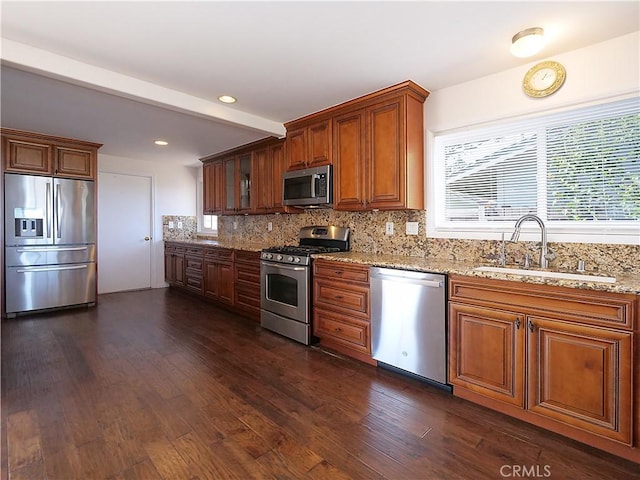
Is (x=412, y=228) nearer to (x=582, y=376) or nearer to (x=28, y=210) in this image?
(x=582, y=376)

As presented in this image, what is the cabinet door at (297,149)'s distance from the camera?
3678 mm

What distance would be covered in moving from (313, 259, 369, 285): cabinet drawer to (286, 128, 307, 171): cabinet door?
1.22 meters

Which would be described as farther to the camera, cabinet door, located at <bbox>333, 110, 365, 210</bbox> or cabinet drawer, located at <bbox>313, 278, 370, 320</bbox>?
cabinet door, located at <bbox>333, 110, 365, 210</bbox>

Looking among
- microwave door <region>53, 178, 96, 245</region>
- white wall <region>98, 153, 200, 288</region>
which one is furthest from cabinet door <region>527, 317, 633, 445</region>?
white wall <region>98, 153, 200, 288</region>

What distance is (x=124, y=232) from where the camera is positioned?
5652 millimetres

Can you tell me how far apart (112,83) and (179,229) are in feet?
13.4

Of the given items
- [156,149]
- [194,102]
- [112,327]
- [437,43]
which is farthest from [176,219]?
[437,43]

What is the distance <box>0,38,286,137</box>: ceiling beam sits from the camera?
7.13 ft

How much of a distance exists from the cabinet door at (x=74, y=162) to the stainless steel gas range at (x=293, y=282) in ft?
9.68

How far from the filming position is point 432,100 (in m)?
2.96

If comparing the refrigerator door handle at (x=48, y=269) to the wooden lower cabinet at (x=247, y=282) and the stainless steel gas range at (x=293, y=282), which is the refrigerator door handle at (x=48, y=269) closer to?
the wooden lower cabinet at (x=247, y=282)

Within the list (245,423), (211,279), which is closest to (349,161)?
(245,423)

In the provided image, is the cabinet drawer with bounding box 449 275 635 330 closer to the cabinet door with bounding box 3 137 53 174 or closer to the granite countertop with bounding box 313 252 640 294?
the granite countertop with bounding box 313 252 640 294

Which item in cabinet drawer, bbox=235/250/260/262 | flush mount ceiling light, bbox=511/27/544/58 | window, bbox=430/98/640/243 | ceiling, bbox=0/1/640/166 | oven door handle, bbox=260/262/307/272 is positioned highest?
ceiling, bbox=0/1/640/166
